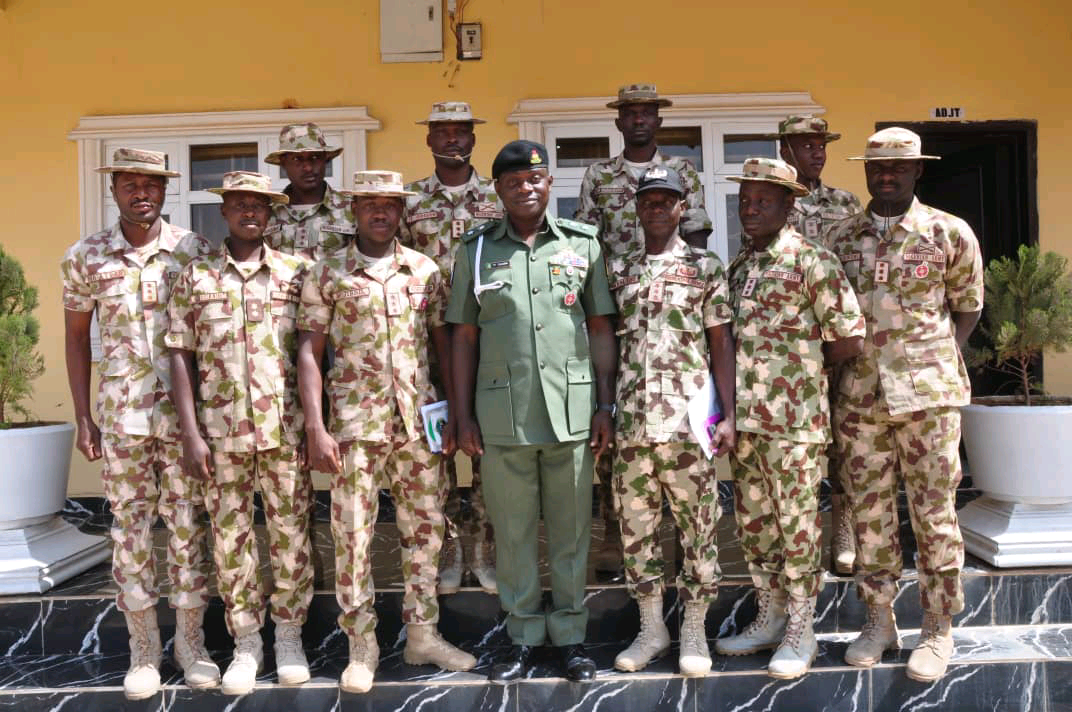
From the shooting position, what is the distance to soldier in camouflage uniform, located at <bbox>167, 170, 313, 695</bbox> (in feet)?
11.6

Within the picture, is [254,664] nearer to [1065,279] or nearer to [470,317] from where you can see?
[470,317]

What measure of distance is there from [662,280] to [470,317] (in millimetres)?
791

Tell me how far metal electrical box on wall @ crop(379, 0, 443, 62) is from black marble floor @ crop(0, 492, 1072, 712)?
3245 mm

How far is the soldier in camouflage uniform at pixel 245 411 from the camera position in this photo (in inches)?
139

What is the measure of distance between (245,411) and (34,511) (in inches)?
67.0

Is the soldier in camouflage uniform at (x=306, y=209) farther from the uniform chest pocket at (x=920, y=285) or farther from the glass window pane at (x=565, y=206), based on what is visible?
→ the uniform chest pocket at (x=920, y=285)

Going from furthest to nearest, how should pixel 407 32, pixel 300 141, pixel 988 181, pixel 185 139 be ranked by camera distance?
pixel 988 181
pixel 185 139
pixel 407 32
pixel 300 141

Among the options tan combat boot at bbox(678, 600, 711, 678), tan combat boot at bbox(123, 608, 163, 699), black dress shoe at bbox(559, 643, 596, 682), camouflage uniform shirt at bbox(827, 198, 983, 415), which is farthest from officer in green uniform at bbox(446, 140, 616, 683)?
tan combat boot at bbox(123, 608, 163, 699)

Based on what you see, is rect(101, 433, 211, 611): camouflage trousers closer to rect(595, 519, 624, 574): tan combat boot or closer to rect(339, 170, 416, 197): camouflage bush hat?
rect(339, 170, 416, 197): camouflage bush hat

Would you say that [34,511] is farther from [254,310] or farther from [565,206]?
[565,206]

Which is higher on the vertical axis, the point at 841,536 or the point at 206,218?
the point at 206,218

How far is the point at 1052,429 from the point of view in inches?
167

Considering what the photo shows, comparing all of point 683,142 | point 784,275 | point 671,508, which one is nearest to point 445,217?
point 784,275

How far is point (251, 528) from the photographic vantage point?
3.64 metres
